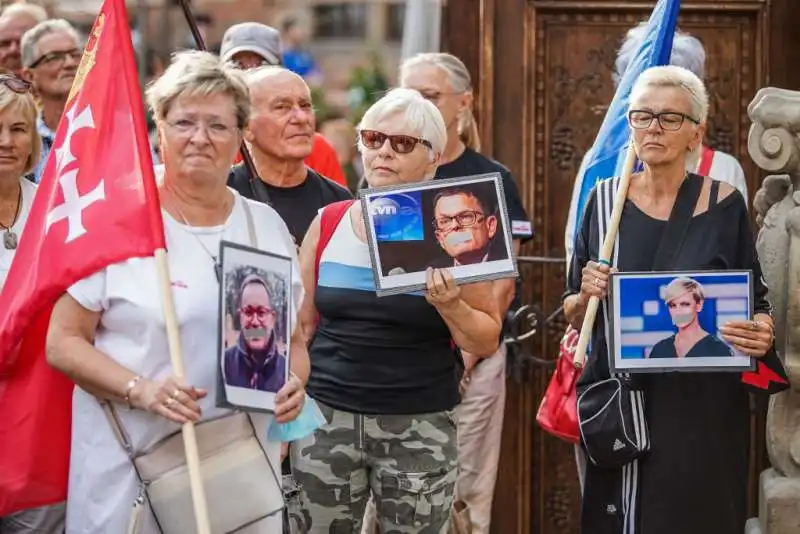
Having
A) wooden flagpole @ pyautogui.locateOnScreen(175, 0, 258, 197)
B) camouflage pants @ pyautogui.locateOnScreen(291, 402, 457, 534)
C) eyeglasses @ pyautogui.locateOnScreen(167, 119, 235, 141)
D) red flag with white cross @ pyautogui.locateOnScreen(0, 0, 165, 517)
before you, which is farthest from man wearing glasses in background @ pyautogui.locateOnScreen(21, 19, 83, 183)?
eyeglasses @ pyautogui.locateOnScreen(167, 119, 235, 141)

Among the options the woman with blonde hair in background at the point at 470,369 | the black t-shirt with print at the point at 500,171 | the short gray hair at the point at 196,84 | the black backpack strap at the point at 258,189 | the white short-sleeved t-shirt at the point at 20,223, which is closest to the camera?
the short gray hair at the point at 196,84

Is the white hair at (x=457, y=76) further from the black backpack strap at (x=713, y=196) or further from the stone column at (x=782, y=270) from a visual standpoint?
the black backpack strap at (x=713, y=196)

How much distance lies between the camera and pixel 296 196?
7020mm

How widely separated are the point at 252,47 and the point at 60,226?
8.91ft

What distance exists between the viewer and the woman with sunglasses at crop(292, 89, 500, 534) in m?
5.94

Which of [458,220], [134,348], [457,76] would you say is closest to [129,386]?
[134,348]

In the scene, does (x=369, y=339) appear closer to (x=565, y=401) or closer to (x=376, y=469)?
(x=376, y=469)

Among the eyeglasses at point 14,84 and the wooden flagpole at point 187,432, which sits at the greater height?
the eyeglasses at point 14,84

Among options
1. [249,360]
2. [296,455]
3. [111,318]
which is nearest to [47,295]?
[111,318]

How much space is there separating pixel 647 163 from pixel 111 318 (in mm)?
1946

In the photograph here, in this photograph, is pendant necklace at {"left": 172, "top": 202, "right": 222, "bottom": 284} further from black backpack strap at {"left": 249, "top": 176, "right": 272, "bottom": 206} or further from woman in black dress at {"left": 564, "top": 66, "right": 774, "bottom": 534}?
black backpack strap at {"left": 249, "top": 176, "right": 272, "bottom": 206}

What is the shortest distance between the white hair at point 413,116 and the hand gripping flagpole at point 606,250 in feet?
2.06

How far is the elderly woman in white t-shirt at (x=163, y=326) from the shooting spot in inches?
199

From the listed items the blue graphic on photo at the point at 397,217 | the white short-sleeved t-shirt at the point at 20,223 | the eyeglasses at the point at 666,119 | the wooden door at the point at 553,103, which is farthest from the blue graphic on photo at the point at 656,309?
the wooden door at the point at 553,103
